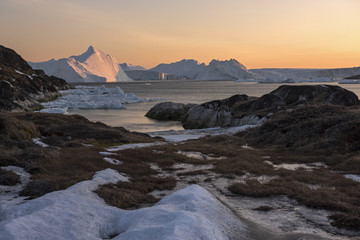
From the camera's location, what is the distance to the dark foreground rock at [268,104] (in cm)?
4684

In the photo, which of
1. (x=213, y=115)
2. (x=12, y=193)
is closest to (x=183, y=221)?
(x=12, y=193)

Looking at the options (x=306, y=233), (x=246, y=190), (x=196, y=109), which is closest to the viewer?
(x=306, y=233)

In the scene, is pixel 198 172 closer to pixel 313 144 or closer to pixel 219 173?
pixel 219 173

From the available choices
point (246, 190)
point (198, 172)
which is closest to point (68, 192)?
point (246, 190)

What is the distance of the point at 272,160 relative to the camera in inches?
739

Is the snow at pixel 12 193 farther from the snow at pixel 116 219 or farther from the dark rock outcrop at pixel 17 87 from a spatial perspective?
the dark rock outcrop at pixel 17 87

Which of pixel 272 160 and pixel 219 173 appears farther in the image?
pixel 272 160

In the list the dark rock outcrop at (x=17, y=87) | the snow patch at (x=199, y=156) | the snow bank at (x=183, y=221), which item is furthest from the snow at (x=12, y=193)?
the dark rock outcrop at (x=17, y=87)

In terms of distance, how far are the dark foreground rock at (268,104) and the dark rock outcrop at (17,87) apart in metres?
39.5

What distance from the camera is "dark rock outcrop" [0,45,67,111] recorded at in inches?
2676

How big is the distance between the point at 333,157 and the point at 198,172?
8875 mm

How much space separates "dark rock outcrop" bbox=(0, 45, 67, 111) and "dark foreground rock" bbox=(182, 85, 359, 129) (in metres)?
39.5

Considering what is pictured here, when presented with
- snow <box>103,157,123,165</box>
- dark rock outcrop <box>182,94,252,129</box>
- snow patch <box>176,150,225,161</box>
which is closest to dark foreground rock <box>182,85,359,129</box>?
dark rock outcrop <box>182,94,252,129</box>

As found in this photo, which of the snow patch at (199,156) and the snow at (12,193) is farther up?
the snow at (12,193)
